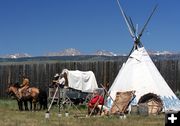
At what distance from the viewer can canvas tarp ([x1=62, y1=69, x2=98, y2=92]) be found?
30.0 m

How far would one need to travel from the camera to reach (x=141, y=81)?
915 inches

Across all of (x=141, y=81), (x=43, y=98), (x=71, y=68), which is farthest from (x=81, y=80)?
(x=141, y=81)

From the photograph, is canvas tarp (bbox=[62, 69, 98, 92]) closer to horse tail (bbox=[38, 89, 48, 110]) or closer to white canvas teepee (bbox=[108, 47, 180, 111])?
horse tail (bbox=[38, 89, 48, 110])

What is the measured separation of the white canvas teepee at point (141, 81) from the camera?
898 inches

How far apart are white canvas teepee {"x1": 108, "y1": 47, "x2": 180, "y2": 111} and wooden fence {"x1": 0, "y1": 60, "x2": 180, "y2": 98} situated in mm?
8357

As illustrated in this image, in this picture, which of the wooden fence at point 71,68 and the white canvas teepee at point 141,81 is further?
the wooden fence at point 71,68

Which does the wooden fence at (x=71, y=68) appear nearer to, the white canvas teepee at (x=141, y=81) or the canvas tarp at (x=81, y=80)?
the canvas tarp at (x=81, y=80)

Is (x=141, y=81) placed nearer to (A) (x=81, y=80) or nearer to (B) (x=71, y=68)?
(A) (x=81, y=80)

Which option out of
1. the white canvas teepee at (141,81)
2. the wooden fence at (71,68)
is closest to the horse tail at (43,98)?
the white canvas teepee at (141,81)

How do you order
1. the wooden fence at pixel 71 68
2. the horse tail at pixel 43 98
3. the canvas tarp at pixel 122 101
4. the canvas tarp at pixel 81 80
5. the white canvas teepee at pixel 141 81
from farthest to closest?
the wooden fence at pixel 71 68, the canvas tarp at pixel 81 80, the horse tail at pixel 43 98, the white canvas teepee at pixel 141 81, the canvas tarp at pixel 122 101

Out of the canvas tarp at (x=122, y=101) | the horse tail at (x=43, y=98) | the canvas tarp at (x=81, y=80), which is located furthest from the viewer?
the canvas tarp at (x=81, y=80)

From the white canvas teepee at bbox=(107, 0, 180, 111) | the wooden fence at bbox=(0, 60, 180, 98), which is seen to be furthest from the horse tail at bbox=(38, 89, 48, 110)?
the wooden fence at bbox=(0, 60, 180, 98)

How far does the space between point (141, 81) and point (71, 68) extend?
12.7 meters

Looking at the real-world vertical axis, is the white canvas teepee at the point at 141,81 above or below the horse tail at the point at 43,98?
above
